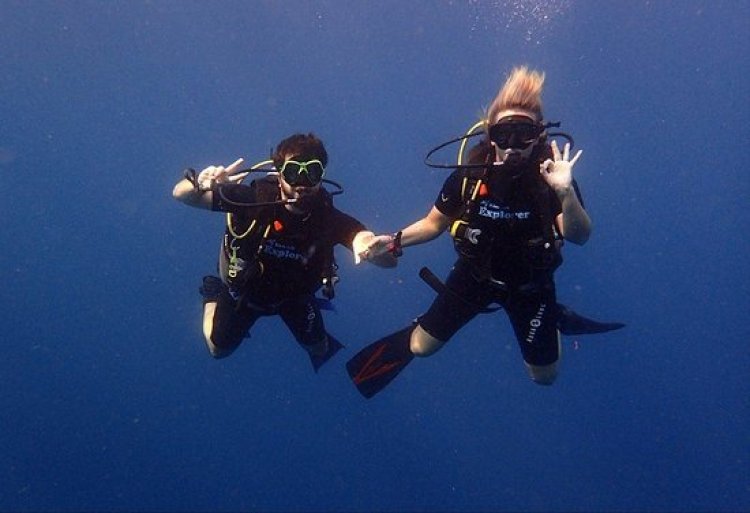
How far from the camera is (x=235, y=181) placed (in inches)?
188

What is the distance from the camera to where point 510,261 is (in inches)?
198

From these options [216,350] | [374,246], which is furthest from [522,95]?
[216,350]

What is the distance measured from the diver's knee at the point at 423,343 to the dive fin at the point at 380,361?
29 cm

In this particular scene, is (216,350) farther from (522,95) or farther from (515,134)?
(522,95)

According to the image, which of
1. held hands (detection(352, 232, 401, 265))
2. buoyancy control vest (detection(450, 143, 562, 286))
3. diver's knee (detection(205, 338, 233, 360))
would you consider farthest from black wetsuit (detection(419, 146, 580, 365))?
diver's knee (detection(205, 338, 233, 360))

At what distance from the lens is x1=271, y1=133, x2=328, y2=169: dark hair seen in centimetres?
460

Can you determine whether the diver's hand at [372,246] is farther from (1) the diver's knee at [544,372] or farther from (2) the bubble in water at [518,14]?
(2) the bubble in water at [518,14]

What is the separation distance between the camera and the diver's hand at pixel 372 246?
4.54 metres

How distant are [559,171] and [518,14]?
20.5 meters

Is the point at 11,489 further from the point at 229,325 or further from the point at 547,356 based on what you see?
the point at 547,356

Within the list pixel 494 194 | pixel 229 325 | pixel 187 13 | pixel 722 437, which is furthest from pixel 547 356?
pixel 722 437

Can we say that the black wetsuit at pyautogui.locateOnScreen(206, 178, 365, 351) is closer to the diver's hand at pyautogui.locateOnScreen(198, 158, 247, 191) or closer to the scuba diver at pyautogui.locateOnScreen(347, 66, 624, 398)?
the diver's hand at pyautogui.locateOnScreen(198, 158, 247, 191)

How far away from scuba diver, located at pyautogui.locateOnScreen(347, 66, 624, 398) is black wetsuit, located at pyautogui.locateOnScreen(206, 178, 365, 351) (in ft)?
2.35

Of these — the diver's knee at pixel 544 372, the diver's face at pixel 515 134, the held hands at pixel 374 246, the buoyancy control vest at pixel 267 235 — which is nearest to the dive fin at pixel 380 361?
the diver's knee at pixel 544 372
